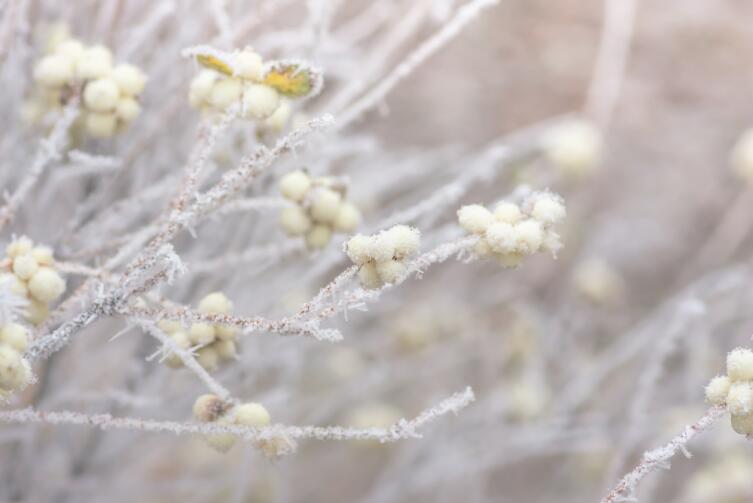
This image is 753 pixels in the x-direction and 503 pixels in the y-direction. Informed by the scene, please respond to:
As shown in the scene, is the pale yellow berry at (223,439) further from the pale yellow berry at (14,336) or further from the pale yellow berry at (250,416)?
the pale yellow berry at (14,336)

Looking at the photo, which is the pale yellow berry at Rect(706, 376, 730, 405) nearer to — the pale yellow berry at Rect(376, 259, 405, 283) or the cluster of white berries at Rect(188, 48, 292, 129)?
the pale yellow berry at Rect(376, 259, 405, 283)

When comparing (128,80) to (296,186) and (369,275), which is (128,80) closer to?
(296,186)

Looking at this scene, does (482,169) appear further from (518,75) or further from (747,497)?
(518,75)

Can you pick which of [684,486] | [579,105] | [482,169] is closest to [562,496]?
[684,486]

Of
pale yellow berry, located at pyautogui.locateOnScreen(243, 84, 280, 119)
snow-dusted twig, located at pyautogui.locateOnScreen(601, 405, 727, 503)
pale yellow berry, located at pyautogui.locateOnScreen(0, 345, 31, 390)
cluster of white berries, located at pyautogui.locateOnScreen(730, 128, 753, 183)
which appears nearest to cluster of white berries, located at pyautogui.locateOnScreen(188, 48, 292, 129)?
pale yellow berry, located at pyautogui.locateOnScreen(243, 84, 280, 119)

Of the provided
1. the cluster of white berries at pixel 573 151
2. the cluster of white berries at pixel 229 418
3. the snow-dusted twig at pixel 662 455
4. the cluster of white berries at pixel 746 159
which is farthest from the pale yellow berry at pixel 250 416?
the cluster of white berries at pixel 746 159

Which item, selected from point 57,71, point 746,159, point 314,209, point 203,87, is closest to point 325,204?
point 314,209
